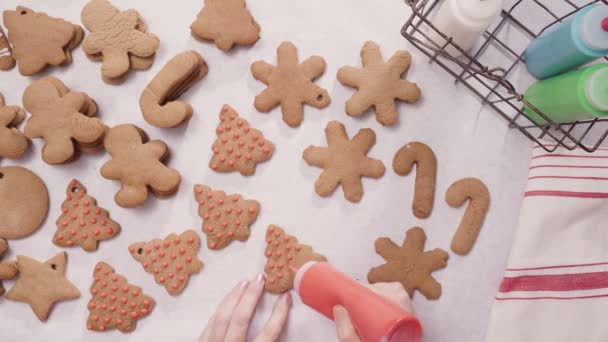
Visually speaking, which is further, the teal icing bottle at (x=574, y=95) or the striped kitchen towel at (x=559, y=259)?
the striped kitchen towel at (x=559, y=259)

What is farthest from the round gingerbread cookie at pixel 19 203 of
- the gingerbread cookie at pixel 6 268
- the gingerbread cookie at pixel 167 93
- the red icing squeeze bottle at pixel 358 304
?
the red icing squeeze bottle at pixel 358 304

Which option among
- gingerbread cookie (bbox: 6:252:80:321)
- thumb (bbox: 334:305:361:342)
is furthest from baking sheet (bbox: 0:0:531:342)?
thumb (bbox: 334:305:361:342)

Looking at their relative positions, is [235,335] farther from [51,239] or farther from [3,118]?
[3,118]

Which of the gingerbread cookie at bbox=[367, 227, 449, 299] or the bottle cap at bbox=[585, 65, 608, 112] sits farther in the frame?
the gingerbread cookie at bbox=[367, 227, 449, 299]

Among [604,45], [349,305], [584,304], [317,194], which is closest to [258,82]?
[317,194]

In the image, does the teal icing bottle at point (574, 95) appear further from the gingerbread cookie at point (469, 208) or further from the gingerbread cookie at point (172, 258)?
the gingerbread cookie at point (172, 258)

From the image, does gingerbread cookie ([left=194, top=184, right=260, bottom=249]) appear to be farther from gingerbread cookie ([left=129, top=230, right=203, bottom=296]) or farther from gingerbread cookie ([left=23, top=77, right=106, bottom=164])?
gingerbread cookie ([left=23, top=77, right=106, bottom=164])

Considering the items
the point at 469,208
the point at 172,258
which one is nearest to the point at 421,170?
the point at 469,208
